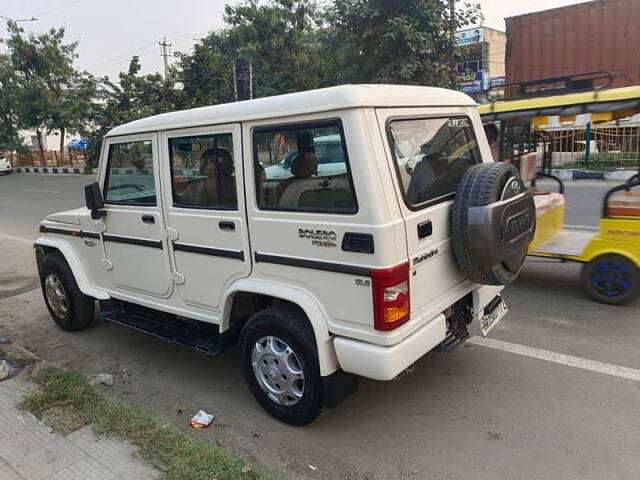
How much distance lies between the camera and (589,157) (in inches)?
618

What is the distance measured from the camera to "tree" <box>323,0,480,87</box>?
1319cm

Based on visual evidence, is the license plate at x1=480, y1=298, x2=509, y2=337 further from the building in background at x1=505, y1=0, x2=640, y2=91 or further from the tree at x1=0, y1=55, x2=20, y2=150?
the tree at x1=0, y1=55, x2=20, y2=150

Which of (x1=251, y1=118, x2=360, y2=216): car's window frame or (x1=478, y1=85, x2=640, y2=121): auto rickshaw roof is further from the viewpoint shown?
(x1=478, y1=85, x2=640, y2=121): auto rickshaw roof

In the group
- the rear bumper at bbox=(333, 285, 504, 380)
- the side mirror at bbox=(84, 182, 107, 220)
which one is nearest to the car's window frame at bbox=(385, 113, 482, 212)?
the rear bumper at bbox=(333, 285, 504, 380)

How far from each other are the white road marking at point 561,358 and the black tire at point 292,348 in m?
1.75

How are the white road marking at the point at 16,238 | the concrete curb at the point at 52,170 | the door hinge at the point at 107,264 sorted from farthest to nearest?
1. the concrete curb at the point at 52,170
2. the white road marking at the point at 16,238
3. the door hinge at the point at 107,264

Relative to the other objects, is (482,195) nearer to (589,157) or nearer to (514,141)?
(514,141)

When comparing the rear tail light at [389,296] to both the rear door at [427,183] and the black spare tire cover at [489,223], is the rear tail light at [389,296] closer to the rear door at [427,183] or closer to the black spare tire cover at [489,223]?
the rear door at [427,183]

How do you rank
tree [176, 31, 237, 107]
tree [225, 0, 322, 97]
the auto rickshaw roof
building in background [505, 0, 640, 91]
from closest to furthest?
the auto rickshaw roof, building in background [505, 0, 640, 91], tree [176, 31, 237, 107], tree [225, 0, 322, 97]

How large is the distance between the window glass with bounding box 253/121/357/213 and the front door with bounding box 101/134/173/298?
101 cm

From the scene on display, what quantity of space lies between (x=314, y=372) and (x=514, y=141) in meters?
4.16

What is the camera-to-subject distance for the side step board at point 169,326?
12.0ft

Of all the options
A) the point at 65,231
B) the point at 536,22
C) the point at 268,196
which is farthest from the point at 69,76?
the point at 268,196

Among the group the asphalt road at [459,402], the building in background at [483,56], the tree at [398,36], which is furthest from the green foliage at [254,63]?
the asphalt road at [459,402]
